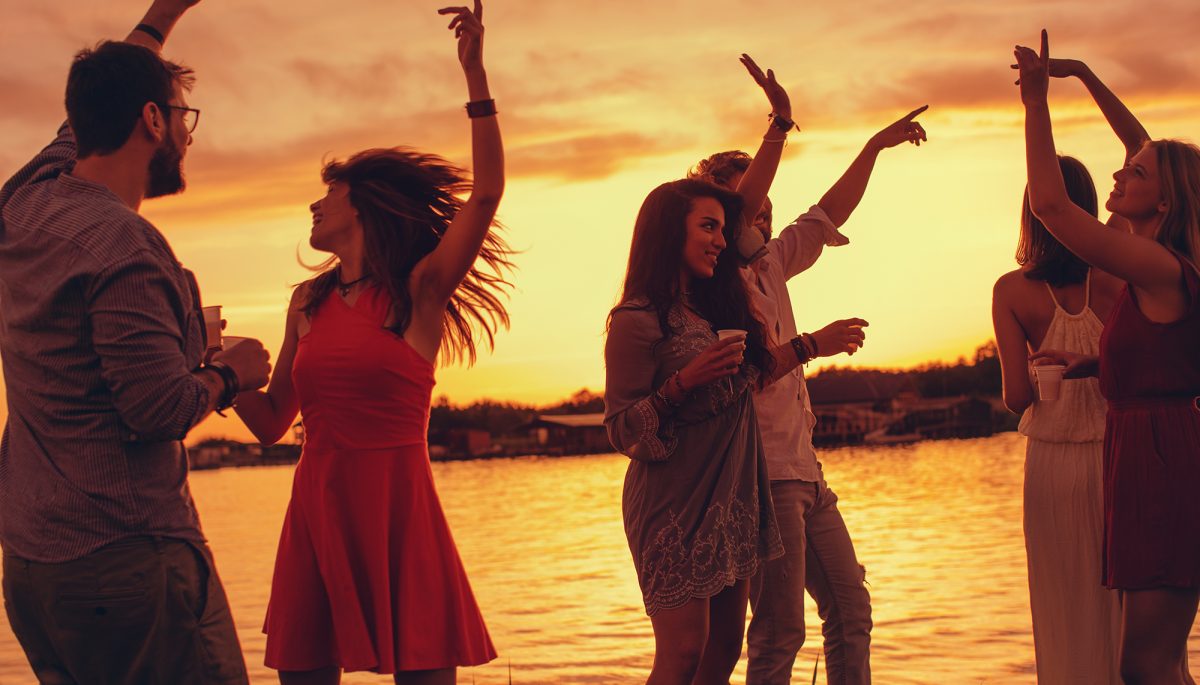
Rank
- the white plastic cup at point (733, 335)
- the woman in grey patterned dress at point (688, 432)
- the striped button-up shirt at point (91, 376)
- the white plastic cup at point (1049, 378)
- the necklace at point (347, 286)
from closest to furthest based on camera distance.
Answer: the striped button-up shirt at point (91, 376) < the necklace at point (347, 286) < the white plastic cup at point (733, 335) < the woman in grey patterned dress at point (688, 432) < the white plastic cup at point (1049, 378)

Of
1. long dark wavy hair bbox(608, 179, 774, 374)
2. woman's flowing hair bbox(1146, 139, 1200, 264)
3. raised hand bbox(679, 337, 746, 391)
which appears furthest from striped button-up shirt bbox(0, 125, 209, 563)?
woman's flowing hair bbox(1146, 139, 1200, 264)

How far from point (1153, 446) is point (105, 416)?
113 inches

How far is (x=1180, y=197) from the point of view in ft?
12.6

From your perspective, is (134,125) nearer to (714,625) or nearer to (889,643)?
(714,625)

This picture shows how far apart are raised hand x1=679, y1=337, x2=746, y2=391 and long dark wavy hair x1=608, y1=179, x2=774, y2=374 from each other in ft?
0.95

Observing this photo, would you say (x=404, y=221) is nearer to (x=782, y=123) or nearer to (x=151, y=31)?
(x=151, y=31)

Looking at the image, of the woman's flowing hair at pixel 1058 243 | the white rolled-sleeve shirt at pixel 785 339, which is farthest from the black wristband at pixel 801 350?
the woman's flowing hair at pixel 1058 243

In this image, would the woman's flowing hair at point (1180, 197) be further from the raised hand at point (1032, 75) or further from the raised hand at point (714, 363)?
the raised hand at point (714, 363)

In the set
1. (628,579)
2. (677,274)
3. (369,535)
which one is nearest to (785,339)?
(677,274)

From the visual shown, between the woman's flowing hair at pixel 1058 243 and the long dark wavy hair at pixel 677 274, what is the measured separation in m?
1.08

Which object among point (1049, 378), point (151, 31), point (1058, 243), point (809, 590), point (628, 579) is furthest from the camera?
point (628, 579)

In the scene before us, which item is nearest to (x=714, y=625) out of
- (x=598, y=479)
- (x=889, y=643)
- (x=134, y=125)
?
(x=134, y=125)

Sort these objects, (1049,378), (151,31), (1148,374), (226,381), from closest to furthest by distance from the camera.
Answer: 1. (226,381)
2. (151,31)
3. (1148,374)
4. (1049,378)

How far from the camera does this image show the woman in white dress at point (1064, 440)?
14.6 feet
